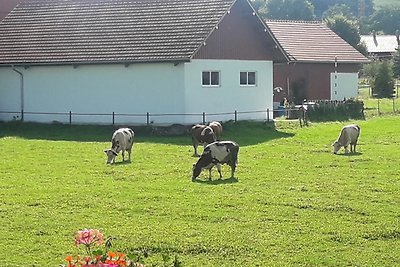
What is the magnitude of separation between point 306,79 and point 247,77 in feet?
44.9

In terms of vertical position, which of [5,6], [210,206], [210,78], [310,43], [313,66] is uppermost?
[5,6]

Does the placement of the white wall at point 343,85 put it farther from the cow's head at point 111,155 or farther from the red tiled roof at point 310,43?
the cow's head at point 111,155

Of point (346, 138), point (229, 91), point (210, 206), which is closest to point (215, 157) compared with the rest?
point (210, 206)

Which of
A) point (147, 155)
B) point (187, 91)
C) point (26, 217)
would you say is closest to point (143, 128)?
point (187, 91)

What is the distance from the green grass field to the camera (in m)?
13.9

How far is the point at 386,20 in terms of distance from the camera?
174m

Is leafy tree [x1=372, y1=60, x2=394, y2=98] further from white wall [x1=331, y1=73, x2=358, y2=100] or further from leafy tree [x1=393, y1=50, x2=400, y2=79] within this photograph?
leafy tree [x1=393, y1=50, x2=400, y2=79]

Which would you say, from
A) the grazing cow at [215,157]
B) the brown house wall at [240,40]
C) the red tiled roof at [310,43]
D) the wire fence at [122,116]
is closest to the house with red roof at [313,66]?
the red tiled roof at [310,43]

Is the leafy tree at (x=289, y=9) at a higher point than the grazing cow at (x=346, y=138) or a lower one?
higher

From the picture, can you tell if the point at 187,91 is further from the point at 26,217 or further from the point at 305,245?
the point at 305,245

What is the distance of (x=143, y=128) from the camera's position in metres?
35.6

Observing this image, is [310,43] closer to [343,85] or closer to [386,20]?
[343,85]

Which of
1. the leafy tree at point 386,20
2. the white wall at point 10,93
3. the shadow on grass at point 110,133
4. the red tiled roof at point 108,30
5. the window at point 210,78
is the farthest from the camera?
the leafy tree at point 386,20

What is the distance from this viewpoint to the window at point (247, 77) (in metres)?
39.1
